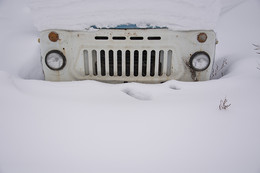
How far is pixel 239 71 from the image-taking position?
6.50 feet

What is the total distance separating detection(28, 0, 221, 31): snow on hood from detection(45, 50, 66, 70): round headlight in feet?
0.84

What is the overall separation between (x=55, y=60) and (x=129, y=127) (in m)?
1.02

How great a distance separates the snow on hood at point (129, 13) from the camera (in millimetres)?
1598

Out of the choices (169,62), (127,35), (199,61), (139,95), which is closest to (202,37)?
(199,61)

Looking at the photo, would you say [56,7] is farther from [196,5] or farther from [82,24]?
[196,5]

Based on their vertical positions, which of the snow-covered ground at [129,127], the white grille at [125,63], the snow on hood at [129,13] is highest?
the snow on hood at [129,13]

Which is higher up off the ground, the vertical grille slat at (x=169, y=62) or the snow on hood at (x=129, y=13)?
the snow on hood at (x=129, y=13)

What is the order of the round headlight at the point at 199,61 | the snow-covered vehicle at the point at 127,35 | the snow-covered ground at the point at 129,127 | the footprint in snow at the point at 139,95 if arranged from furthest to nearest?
the round headlight at the point at 199,61 < the snow-covered vehicle at the point at 127,35 < the footprint in snow at the point at 139,95 < the snow-covered ground at the point at 129,127

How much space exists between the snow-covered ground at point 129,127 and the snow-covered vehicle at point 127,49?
0.17m

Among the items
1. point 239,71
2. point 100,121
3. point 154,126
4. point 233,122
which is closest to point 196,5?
point 239,71

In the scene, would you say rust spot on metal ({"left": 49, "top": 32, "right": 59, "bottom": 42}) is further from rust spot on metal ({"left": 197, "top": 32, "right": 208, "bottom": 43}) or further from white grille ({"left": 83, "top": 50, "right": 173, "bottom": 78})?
rust spot on metal ({"left": 197, "top": 32, "right": 208, "bottom": 43})

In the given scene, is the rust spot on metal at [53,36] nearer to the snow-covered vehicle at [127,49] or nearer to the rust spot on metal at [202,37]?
the snow-covered vehicle at [127,49]

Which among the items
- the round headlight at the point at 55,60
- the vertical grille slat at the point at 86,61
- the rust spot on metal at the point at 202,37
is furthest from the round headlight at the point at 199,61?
the round headlight at the point at 55,60

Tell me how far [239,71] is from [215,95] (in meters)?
0.72
